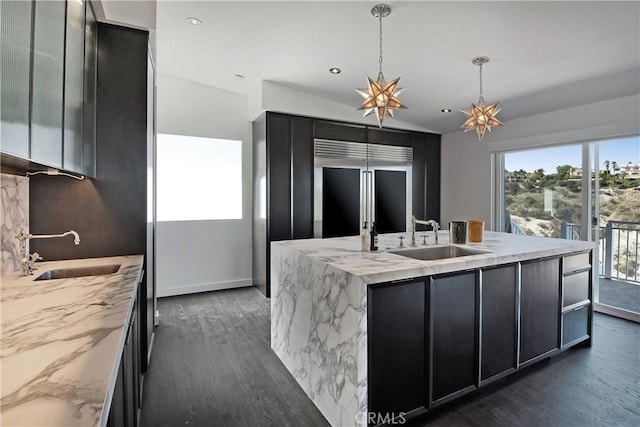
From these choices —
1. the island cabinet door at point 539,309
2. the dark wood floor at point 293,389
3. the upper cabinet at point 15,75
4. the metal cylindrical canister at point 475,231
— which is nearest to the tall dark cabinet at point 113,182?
the dark wood floor at point 293,389

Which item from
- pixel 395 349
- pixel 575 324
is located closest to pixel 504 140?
pixel 575 324

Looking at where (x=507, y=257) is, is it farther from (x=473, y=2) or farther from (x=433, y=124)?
(x=433, y=124)

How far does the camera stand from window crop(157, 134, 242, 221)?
4430 millimetres

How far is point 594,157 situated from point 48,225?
5.37 meters

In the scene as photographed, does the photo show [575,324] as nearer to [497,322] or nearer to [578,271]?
[578,271]

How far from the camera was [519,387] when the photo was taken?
236 cm

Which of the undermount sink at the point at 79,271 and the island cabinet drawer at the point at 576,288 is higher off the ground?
the undermount sink at the point at 79,271

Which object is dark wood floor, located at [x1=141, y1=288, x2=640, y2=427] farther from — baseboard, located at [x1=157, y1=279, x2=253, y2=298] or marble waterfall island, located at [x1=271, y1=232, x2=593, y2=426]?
baseboard, located at [x1=157, y1=279, x2=253, y2=298]

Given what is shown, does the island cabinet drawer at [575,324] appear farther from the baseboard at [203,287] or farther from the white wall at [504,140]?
the baseboard at [203,287]

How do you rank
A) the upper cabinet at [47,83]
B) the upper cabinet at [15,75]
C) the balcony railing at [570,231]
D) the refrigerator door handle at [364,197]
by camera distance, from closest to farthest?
the upper cabinet at [15,75] → the upper cabinet at [47,83] → the balcony railing at [570,231] → the refrigerator door handle at [364,197]

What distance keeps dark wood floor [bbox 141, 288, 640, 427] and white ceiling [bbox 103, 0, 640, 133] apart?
2603 millimetres

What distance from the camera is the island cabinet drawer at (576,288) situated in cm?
272

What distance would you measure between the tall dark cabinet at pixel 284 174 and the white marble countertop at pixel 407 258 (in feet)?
5.29

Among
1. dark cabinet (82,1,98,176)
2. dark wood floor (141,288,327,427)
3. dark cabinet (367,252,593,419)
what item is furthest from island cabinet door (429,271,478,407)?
dark cabinet (82,1,98,176)
